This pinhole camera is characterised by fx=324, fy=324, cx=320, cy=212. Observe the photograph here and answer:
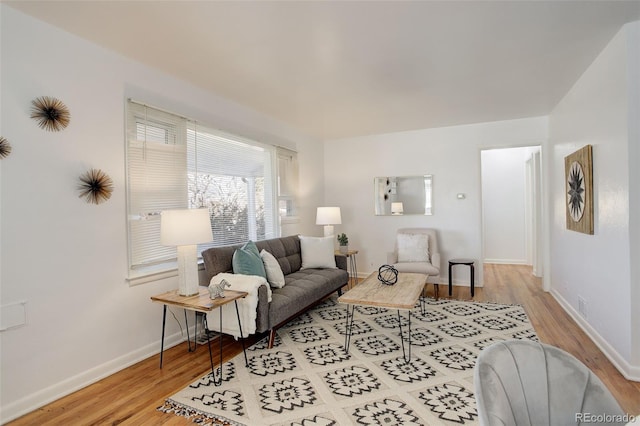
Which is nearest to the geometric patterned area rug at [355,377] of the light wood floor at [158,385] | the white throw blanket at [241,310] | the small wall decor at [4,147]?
the light wood floor at [158,385]

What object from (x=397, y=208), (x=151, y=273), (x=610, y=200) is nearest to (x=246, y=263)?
(x=151, y=273)

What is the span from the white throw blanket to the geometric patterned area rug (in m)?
0.26

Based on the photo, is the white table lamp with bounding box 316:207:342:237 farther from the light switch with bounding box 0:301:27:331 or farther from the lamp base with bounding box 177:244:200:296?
the light switch with bounding box 0:301:27:331

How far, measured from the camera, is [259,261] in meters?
3.26

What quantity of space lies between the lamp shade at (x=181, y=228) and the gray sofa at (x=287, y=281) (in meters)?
0.58

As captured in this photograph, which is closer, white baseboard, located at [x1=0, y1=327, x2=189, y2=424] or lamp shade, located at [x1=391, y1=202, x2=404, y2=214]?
white baseboard, located at [x1=0, y1=327, x2=189, y2=424]

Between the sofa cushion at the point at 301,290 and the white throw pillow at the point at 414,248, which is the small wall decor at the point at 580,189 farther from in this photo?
the sofa cushion at the point at 301,290

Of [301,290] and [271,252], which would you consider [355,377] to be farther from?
[271,252]

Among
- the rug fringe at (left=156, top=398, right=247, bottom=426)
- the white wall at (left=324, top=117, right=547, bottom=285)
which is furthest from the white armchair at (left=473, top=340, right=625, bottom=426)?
the white wall at (left=324, top=117, right=547, bottom=285)

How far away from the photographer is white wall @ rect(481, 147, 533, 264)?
6.91 metres

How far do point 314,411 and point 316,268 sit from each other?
234 centimetres

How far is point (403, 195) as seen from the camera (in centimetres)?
559

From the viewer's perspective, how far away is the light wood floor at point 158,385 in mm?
2006

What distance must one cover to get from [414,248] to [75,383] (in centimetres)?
413
